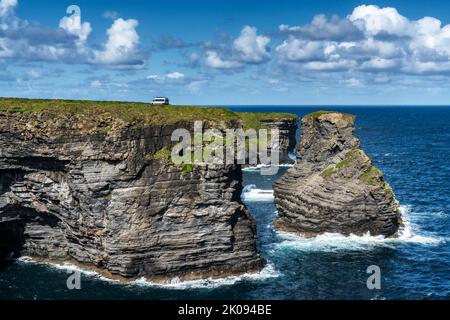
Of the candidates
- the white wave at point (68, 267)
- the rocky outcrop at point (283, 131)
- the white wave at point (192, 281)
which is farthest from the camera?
the rocky outcrop at point (283, 131)

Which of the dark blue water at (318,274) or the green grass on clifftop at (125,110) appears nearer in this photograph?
the dark blue water at (318,274)

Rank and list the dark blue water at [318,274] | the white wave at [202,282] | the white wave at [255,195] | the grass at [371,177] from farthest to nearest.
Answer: the white wave at [255,195] < the grass at [371,177] < the white wave at [202,282] < the dark blue water at [318,274]

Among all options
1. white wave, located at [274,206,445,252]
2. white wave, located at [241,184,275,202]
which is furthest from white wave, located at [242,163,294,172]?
white wave, located at [274,206,445,252]

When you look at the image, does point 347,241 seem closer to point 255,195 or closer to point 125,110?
point 255,195

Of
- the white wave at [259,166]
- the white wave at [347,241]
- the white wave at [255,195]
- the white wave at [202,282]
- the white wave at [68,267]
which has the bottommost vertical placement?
the white wave at [202,282]

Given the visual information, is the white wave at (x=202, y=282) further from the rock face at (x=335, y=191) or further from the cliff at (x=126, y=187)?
the rock face at (x=335, y=191)

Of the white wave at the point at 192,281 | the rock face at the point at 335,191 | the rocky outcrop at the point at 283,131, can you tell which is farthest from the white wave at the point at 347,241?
the rocky outcrop at the point at 283,131
